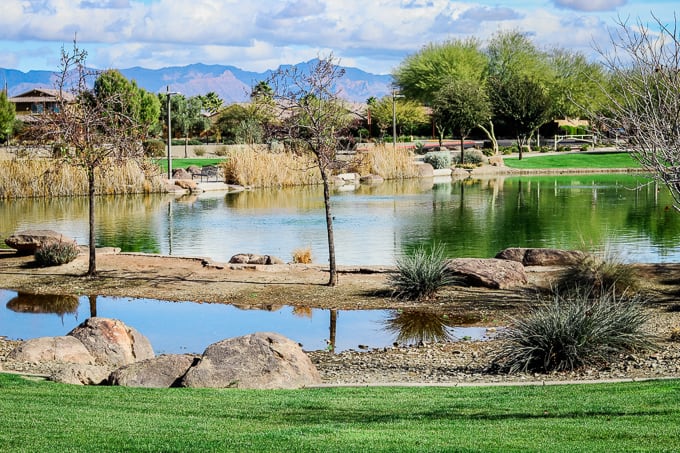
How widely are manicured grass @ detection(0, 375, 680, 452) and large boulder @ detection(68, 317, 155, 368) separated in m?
2.07

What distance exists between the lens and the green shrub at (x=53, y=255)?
70.6 ft

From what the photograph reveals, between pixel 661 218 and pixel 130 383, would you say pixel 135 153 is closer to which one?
pixel 130 383

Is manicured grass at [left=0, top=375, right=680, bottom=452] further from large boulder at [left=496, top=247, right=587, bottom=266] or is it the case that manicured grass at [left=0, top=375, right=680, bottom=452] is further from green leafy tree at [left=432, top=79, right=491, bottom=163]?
green leafy tree at [left=432, top=79, right=491, bottom=163]

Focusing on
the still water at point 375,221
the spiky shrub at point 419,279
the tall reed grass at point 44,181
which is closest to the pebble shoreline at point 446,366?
the spiky shrub at point 419,279

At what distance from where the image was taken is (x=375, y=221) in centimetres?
3234

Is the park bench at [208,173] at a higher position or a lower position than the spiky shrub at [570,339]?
higher

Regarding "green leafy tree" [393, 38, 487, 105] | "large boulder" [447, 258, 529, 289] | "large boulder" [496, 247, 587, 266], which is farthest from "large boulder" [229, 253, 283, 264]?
"green leafy tree" [393, 38, 487, 105]

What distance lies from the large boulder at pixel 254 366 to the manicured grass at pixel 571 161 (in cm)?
5509

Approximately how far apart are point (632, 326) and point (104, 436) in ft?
23.6

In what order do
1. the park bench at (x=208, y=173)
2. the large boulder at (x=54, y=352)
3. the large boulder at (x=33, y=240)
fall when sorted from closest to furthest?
the large boulder at (x=54, y=352) < the large boulder at (x=33, y=240) < the park bench at (x=208, y=173)

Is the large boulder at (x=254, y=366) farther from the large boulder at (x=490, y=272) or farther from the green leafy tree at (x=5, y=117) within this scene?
the green leafy tree at (x=5, y=117)

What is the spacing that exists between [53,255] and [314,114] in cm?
685

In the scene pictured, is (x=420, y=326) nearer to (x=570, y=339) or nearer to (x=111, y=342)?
(x=570, y=339)

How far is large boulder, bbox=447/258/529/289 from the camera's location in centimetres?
1812
